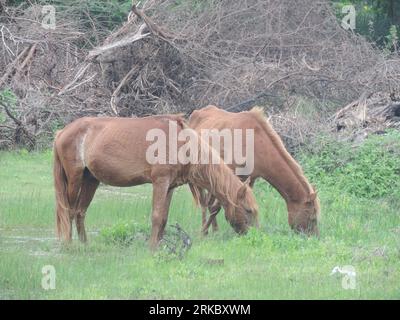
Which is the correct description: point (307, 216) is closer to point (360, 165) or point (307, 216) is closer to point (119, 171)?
point (119, 171)

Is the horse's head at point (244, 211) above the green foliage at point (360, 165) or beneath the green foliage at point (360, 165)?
beneath

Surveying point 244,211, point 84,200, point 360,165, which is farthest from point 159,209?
point 360,165

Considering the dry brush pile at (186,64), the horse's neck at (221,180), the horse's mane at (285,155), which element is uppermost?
the dry brush pile at (186,64)

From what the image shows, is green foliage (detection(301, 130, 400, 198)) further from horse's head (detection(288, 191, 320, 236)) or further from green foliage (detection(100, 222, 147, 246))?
green foliage (detection(100, 222, 147, 246))

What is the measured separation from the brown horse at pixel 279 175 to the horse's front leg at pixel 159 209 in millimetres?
1072

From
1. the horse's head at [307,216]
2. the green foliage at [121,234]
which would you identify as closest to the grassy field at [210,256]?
the green foliage at [121,234]

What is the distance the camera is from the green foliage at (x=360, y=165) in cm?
1359

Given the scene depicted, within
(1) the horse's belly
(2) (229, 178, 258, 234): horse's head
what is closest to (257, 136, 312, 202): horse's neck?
(2) (229, 178, 258, 234): horse's head

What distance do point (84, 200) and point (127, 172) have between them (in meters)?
0.85

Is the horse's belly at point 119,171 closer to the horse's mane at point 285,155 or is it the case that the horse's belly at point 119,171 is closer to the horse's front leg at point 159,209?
→ the horse's front leg at point 159,209

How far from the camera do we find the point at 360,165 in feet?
46.0

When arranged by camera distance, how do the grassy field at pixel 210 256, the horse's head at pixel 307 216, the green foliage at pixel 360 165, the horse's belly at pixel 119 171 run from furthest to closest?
the green foliage at pixel 360 165, the horse's head at pixel 307 216, the horse's belly at pixel 119 171, the grassy field at pixel 210 256
